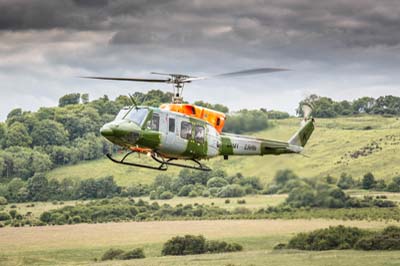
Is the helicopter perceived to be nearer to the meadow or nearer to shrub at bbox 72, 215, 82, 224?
the meadow

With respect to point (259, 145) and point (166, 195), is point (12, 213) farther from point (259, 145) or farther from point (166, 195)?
point (259, 145)

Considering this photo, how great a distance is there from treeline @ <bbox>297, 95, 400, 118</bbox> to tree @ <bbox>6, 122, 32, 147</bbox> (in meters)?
56.0

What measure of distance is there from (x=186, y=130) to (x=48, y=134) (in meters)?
146

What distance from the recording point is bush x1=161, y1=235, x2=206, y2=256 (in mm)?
117438

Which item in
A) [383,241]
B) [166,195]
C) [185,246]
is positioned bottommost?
[185,246]

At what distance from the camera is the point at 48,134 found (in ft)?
588

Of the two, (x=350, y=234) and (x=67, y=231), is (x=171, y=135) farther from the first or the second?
(x=67, y=231)

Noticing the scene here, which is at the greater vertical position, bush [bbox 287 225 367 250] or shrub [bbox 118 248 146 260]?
bush [bbox 287 225 367 250]

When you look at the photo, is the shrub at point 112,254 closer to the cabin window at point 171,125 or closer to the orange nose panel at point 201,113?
the orange nose panel at point 201,113

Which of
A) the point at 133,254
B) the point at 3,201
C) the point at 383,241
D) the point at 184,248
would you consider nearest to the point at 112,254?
the point at 133,254

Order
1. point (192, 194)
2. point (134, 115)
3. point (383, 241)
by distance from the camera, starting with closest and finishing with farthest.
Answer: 1. point (134, 115)
2. point (383, 241)
3. point (192, 194)

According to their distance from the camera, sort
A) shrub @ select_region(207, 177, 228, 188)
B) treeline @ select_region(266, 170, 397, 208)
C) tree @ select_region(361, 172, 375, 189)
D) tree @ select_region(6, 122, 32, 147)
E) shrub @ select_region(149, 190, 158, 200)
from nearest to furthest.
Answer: treeline @ select_region(266, 170, 397, 208) < tree @ select_region(361, 172, 375, 189) < shrub @ select_region(207, 177, 228, 188) < shrub @ select_region(149, 190, 158, 200) < tree @ select_region(6, 122, 32, 147)

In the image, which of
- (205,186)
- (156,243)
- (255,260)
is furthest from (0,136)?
(255,260)

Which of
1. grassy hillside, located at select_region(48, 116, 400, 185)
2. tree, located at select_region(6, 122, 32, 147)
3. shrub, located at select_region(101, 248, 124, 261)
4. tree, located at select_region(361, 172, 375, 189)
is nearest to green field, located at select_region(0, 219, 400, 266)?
shrub, located at select_region(101, 248, 124, 261)
